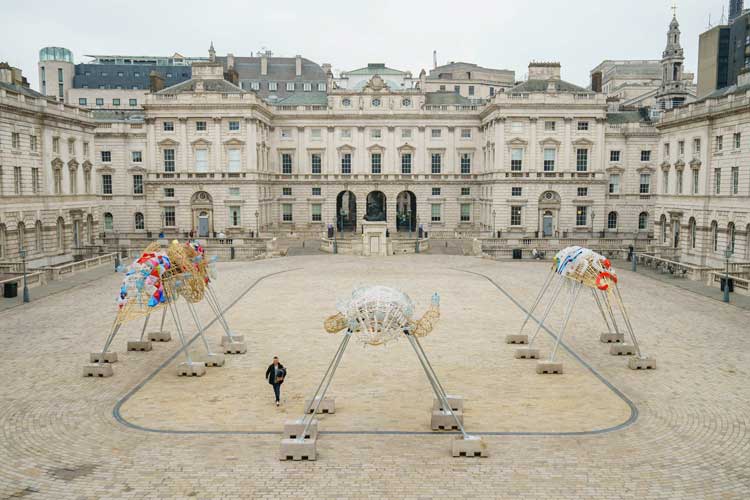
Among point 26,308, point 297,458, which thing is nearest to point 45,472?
point 297,458

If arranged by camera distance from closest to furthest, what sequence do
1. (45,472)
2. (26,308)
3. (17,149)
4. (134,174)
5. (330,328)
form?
(45,472) → (330,328) → (26,308) → (17,149) → (134,174)

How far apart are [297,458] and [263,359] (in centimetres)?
951

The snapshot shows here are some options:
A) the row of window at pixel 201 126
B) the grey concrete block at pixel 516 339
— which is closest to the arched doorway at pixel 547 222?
the row of window at pixel 201 126

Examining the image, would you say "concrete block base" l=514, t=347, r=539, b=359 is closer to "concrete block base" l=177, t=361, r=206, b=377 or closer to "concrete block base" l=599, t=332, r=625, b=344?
"concrete block base" l=599, t=332, r=625, b=344

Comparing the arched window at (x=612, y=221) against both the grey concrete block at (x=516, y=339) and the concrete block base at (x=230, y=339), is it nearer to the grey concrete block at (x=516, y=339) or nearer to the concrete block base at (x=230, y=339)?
the grey concrete block at (x=516, y=339)

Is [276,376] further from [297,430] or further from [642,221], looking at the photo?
[642,221]

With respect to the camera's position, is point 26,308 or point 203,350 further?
point 26,308

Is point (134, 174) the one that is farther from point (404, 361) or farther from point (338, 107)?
point (404, 361)

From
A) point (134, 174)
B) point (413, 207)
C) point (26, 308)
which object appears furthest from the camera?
point (413, 207)

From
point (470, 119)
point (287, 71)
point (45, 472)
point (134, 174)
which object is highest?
point (287, 71)

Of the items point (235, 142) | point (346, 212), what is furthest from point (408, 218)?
point (235, 142)

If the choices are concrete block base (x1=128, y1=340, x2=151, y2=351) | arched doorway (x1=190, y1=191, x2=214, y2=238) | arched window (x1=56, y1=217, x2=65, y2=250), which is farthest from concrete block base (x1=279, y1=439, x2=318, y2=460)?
arched doorway (x1=190, y1=191, x2=214, y2=238)

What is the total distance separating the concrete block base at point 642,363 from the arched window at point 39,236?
140 ft

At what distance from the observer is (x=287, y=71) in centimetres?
10900
